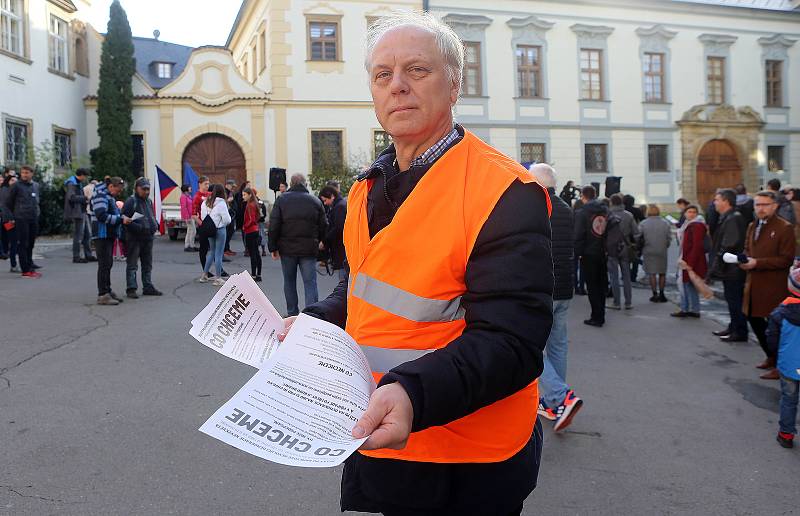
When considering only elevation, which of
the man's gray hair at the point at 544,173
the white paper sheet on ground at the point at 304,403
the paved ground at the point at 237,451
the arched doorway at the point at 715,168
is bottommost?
the paved ground at the point at 237,451

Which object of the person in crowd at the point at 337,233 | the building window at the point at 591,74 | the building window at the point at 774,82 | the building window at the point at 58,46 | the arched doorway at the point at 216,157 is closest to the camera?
the person in crowd at the point at 337,233

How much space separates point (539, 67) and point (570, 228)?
2470 centimetres

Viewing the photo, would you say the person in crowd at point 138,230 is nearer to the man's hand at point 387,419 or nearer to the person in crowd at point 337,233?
the person in crowd at point 337,233

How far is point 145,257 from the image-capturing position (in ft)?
35.3

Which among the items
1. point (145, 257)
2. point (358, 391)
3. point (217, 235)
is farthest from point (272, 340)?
point (217, 235)

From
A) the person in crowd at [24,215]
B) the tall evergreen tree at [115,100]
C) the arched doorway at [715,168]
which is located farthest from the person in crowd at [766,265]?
the arched doorway at [715,168]

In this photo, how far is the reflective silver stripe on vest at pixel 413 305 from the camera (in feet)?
5.26

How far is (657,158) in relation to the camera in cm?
3077

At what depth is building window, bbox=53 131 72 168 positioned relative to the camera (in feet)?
76.6

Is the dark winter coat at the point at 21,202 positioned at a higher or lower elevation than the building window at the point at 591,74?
lower

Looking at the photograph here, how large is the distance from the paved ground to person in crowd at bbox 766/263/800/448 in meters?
0.15

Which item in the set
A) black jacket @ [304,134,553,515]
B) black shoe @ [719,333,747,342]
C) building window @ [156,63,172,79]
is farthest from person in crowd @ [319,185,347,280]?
building window @ [156,63,172,79]

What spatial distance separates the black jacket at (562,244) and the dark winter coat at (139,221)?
22.0 feet

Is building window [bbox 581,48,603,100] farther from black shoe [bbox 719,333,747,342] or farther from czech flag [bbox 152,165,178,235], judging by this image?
black shoe [bbox 719,333,747,342]
